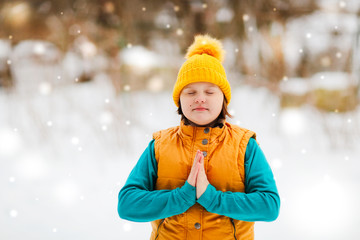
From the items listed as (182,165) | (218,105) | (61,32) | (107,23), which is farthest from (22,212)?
(218,105)

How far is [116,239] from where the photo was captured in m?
1.88

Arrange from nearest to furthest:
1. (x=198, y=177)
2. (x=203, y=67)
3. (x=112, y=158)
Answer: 1. (x=198, y=177)
2. (x=203, y=67)
3. (x=112, y=158)

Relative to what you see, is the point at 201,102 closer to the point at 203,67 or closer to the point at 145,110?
the point at 203,67

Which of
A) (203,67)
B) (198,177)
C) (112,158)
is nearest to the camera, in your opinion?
(198,177)

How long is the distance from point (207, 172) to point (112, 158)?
1846mm

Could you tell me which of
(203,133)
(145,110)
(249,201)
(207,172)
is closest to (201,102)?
(203,133)

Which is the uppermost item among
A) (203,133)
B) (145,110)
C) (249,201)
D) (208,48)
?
(145,110)

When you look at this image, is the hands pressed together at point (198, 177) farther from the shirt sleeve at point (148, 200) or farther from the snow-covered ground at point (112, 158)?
the snow-covered ground at point (112, 158)

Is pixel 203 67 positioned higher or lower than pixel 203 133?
higher

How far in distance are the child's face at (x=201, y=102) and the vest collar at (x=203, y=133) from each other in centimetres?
2

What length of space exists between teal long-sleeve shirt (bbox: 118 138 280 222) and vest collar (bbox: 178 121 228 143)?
0.10 meters

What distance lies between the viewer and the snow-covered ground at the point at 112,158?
6.46 feet

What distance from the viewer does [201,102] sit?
0.91 meters

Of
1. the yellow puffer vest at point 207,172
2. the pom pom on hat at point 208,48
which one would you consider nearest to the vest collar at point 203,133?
the yellow puffer vest at point 207,172
